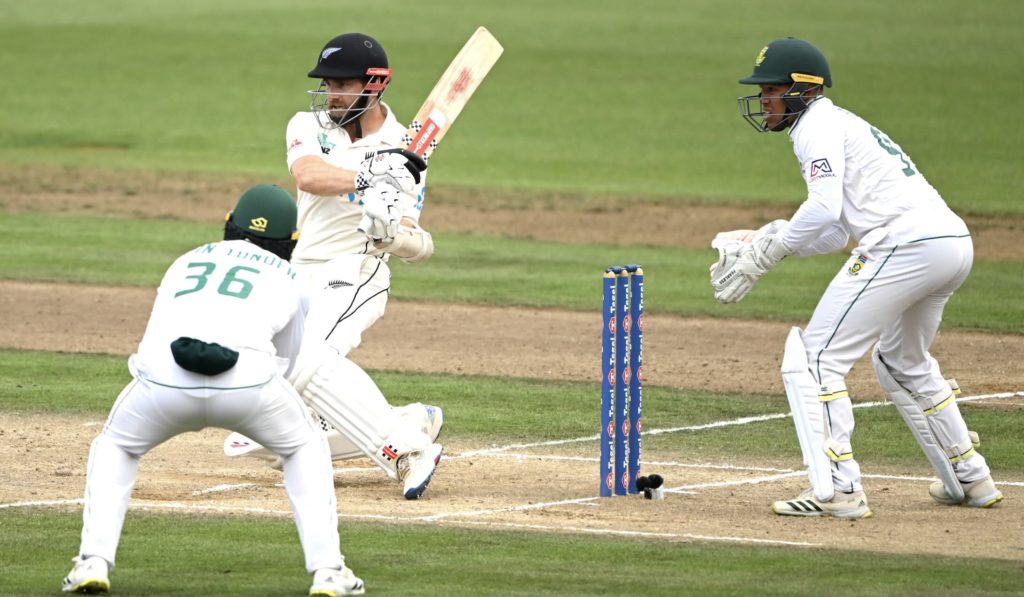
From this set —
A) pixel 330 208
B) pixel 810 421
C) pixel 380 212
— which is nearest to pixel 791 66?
pixel 810 421

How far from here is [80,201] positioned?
76.7 ft

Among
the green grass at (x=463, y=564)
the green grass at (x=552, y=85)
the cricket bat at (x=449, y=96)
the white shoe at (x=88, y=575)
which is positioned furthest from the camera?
the green grass at (x=552, y=85)

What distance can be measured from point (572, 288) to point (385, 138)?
8.19m

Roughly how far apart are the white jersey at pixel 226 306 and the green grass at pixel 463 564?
39.0 inches

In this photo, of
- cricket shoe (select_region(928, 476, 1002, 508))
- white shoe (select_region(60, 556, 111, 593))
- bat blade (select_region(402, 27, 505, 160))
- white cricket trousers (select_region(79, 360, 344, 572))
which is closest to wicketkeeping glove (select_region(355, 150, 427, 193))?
bat blade (select_region(402, 27, 505, 160))

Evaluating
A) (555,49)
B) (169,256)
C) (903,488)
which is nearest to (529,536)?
(903,488)

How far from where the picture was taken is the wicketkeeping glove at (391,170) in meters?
8.68

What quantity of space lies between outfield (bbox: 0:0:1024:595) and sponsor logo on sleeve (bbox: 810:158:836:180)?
175 centimetres

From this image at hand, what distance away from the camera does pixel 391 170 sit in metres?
8.68

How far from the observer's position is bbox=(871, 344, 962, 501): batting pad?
8789 mm

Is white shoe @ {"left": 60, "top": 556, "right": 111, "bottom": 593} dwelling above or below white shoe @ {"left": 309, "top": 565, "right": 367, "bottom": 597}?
above

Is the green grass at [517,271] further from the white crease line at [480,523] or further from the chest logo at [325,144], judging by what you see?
the white crease line at [480,523]

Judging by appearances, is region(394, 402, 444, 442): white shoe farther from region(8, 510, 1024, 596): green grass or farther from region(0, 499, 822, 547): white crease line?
region(8, 510, 1024, 596): green grass

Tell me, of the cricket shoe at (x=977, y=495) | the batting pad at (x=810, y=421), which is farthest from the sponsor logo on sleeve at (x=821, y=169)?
the cricket shoe at (x=977, y=495)
